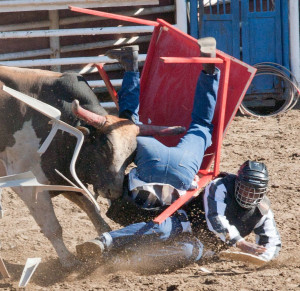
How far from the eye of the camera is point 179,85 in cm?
562

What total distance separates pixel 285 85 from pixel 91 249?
16.8 ft

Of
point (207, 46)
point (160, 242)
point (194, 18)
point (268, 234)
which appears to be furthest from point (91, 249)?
point (194, 18)

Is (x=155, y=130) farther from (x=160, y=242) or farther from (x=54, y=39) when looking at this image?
(x=54, y=39)

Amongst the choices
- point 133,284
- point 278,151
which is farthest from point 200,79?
point 278,151

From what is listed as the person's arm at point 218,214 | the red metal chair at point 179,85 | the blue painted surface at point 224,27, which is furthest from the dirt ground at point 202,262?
the blue painted surface at point 224,27

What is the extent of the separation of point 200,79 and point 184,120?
579 millimetres

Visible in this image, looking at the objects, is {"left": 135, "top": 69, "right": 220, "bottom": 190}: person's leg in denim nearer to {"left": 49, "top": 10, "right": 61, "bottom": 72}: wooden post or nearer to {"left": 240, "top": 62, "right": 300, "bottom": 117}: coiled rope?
{"left": 240, "top": 62, "right": 300, "bottom": 117}: coiled rope

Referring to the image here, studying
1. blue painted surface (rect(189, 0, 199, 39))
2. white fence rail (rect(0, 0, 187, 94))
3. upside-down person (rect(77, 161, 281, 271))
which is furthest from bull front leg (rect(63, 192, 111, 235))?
blue painted surface (rect(189, 0, 199, 39))

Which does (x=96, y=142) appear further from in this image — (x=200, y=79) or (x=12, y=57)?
(x=12, y=57)

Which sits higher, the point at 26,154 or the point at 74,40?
the point at 74,40

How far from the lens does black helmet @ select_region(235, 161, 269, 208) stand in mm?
4605

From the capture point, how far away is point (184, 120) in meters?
5.48

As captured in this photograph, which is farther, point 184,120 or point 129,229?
point 184,120

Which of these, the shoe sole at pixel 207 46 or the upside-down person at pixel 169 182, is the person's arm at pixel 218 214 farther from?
the shoe sole at pixel 207 46
